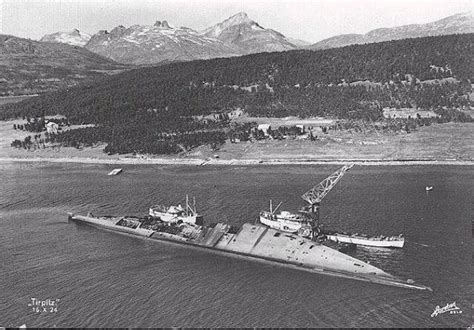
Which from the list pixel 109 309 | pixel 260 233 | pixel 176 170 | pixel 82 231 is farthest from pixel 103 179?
pixel 109 309

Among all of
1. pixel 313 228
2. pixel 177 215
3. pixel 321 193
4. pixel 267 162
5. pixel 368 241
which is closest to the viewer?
pixel 368 241

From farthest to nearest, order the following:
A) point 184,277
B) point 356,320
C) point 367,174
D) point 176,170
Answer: point 176,170, point 367,174, point 184,277, point 356,320

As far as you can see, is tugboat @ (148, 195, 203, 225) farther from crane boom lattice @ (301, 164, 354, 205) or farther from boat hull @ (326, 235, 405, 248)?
boat hull @ (326, 235, 405, 248)

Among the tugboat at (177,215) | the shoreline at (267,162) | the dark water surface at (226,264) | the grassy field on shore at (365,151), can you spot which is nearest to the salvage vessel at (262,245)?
the tugboat at (177,215)

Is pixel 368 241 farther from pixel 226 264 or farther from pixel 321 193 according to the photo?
pixel 226 264

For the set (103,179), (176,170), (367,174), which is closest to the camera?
(367,174)

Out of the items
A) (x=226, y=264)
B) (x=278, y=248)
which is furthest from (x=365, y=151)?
(x=226, y=264)

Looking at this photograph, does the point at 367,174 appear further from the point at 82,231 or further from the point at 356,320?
the point at 356,320
